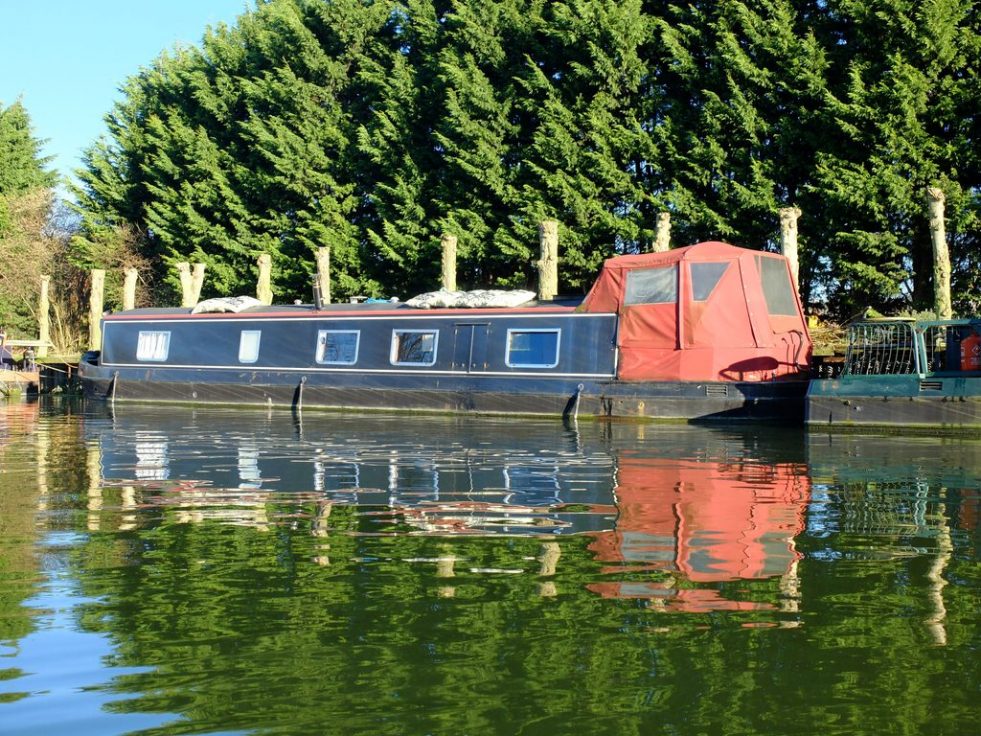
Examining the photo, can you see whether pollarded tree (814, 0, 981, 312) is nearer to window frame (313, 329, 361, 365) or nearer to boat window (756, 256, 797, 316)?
boat window (756, 256, 797, 316)

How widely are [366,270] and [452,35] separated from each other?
6720 millimetres

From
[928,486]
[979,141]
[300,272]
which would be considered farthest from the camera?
[300,272]

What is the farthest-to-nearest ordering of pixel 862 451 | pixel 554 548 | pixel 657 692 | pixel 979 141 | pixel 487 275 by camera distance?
pixel 487 275 < pixel 979 141 < pixel 862 451 < pixel 554 548 < pixel 657 692

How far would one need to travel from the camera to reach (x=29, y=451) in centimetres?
1328

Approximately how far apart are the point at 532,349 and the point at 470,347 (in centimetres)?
128

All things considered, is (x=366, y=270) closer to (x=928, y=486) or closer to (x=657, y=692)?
(x=928, y=486)

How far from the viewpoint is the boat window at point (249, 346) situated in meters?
22.9

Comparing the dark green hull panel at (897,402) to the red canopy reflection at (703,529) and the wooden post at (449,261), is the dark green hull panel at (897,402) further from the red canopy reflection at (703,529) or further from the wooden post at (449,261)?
the wooden post at (449,261)

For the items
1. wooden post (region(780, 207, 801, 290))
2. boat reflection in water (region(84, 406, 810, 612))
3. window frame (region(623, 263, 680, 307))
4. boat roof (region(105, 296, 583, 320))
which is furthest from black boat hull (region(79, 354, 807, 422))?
wooden post (region(780, 207, 801, 290))

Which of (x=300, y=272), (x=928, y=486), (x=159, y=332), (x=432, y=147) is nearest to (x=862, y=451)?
(x=928, y=486)

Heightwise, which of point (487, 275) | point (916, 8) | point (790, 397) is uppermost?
point (916, 8)

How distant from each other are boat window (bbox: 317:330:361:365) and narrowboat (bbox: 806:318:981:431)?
8995 mm

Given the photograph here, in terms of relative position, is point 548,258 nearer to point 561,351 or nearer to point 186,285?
point 561,351

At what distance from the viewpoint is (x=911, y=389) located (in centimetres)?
1534
